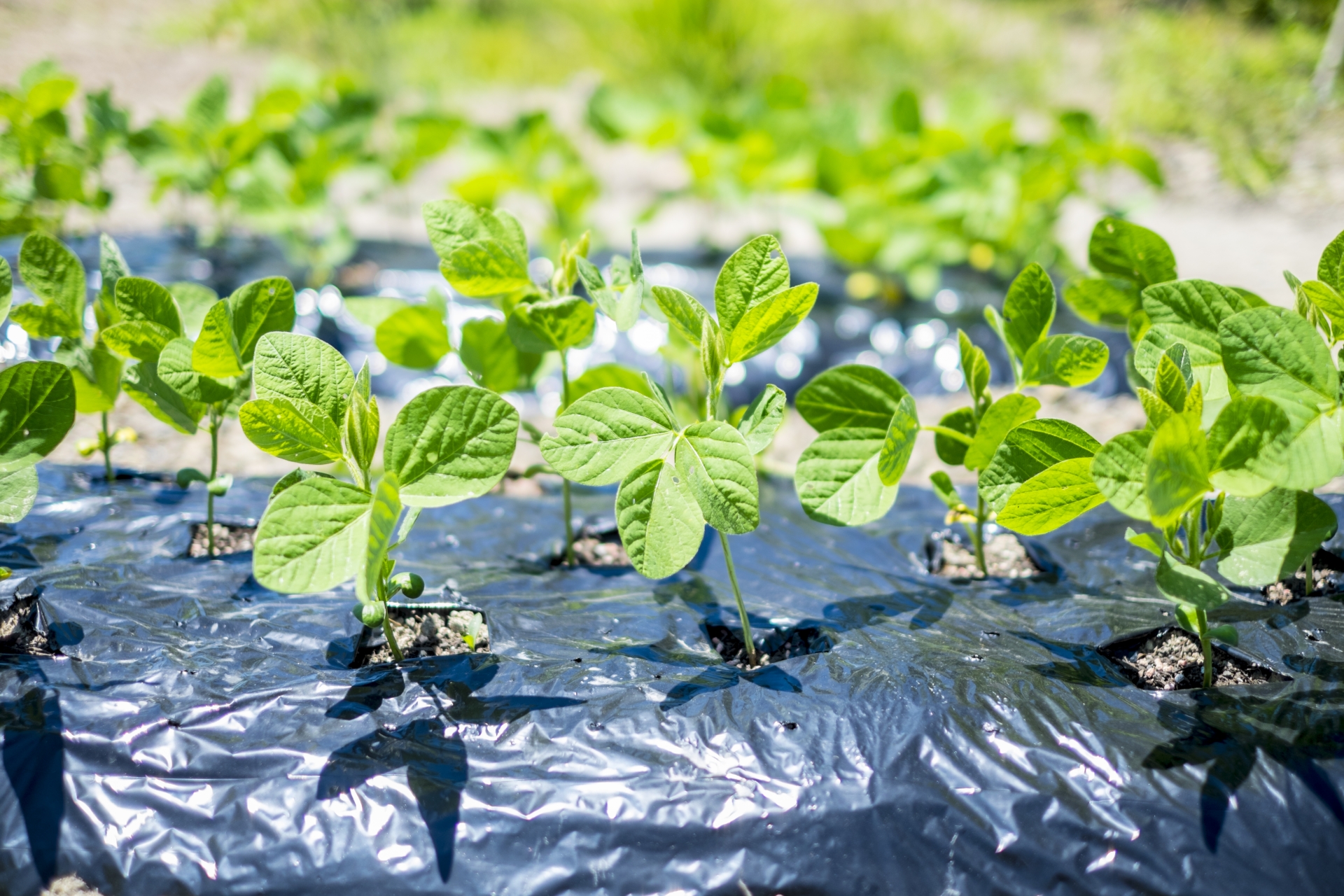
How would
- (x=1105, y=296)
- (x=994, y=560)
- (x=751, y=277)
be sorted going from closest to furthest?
(x=751, y=277) < (x=1105, y=296) < (x=994, y=560)

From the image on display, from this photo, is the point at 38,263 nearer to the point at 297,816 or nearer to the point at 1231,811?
the point at 297,816

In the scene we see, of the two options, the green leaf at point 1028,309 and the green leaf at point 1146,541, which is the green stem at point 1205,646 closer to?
the green leaf at point 1146,541

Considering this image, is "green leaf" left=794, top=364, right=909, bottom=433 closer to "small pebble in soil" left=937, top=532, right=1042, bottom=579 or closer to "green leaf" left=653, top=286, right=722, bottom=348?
"green leaf" left=653, top=286, right=722, bottom=348

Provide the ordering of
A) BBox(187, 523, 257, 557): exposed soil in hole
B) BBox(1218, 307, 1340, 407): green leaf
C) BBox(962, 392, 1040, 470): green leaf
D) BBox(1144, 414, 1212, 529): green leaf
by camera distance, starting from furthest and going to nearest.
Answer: BBox(187, 523, 257, 557): exposed soil in hole
BBox(962, 392, 1040, 470): green leaf
BBox(1218, 307, 1340, 407): green leaf
BBox(1144, 414, 1212, 529): green leaf

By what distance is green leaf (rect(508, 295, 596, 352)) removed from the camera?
1.15 m

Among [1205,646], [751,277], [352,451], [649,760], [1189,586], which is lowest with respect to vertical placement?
[649,760]

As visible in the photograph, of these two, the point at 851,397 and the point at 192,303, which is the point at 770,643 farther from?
the point at 192,303

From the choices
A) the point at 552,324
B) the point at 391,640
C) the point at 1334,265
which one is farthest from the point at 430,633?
the point at 1334,265

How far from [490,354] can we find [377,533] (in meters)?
0.51

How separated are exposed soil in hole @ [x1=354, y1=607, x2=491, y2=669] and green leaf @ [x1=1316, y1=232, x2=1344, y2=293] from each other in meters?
1.12

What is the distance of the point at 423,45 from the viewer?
272 inches

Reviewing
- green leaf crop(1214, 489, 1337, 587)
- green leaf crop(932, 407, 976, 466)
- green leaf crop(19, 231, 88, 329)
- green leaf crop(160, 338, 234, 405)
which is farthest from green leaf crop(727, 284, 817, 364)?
green leaf crop(19, 231, 88, 329)

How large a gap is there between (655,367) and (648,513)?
6.42ft

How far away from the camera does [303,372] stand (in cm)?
96
